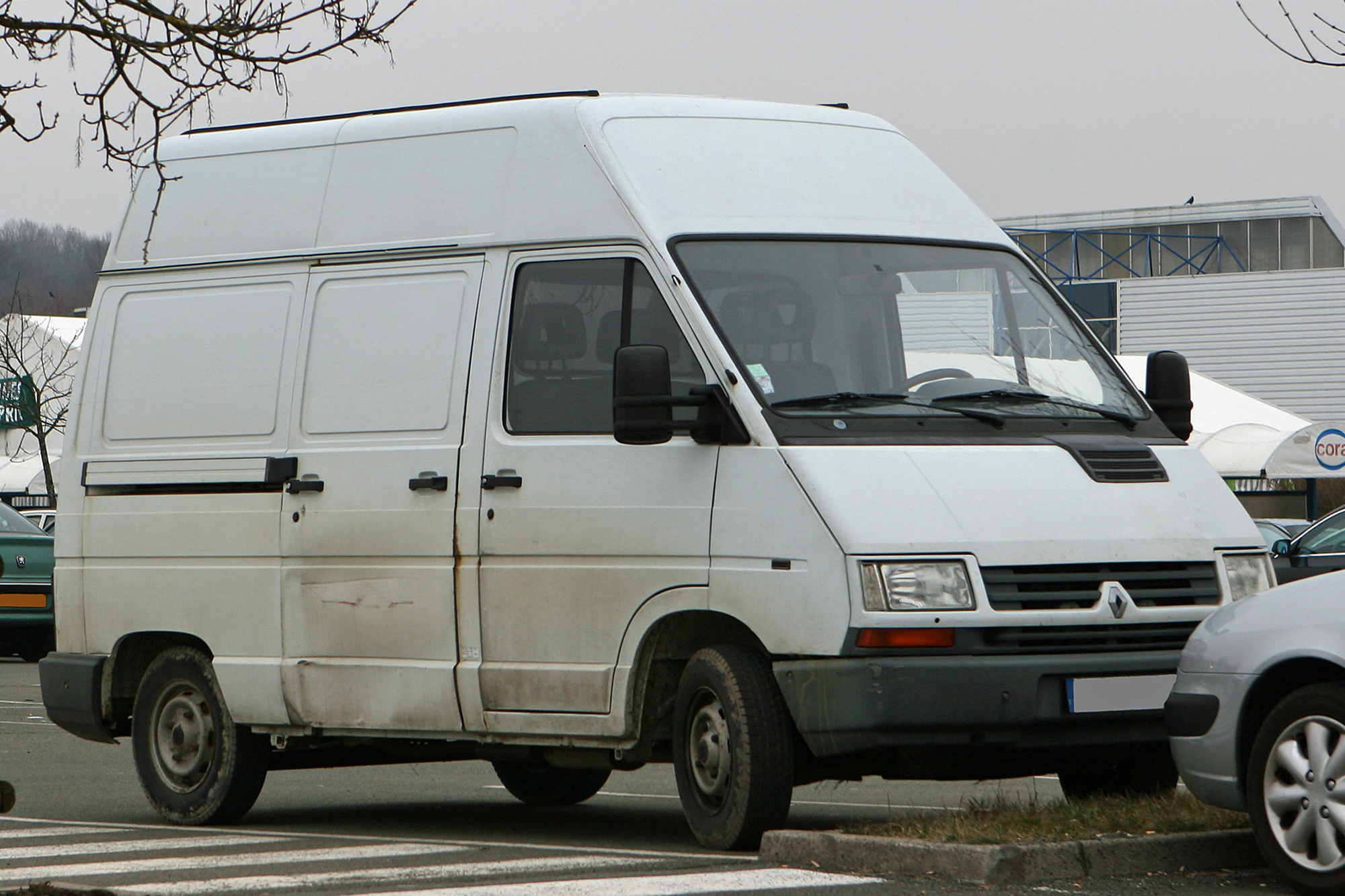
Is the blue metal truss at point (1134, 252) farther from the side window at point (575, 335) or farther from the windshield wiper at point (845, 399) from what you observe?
the windshield wiper at point (845, 399)

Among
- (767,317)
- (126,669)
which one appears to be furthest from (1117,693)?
(126,669)

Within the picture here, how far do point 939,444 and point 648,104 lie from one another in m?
2.08

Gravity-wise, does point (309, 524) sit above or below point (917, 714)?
above

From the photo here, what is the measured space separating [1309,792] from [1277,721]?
259mm

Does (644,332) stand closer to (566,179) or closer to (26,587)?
(566,179)

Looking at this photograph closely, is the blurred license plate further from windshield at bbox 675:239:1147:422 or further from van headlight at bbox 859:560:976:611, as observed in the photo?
windshield at bbox 675:239:1147:422

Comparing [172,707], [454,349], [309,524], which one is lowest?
[172,707]

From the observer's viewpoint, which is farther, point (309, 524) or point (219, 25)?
point (309, 524)

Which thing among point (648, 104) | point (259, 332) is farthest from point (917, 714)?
point (259, 332)

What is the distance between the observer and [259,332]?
30.8ft

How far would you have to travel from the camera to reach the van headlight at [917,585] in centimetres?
710

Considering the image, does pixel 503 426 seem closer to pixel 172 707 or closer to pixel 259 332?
pixel 259 332

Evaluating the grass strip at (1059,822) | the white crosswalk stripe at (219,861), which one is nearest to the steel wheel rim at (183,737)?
the white crosswalk stripe at (219,861)

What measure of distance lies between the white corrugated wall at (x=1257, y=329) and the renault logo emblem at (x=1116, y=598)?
5505 centimetres
